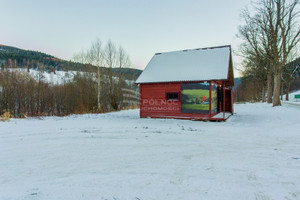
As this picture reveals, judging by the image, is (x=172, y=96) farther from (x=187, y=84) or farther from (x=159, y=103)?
(x=187, y=84)

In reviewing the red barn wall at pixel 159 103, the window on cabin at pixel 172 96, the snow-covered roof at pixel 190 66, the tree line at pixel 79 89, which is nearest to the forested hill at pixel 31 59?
the tree line at pixel 79 89

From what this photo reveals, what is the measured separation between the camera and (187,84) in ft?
38.3

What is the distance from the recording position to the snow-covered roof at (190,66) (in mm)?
11562

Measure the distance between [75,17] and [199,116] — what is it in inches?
571

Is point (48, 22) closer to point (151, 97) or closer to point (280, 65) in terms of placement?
point (151, 97)

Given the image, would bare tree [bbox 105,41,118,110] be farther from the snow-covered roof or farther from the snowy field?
the snowy field

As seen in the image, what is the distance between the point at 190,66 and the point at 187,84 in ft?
6.72

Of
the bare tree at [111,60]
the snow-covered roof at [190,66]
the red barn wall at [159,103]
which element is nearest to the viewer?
the snow-covered roof at [190,66]

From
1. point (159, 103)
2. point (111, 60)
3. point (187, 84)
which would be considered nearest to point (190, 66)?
point (187, 84)

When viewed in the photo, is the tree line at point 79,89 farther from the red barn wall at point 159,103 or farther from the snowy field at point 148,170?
the snowy field at point 148,170

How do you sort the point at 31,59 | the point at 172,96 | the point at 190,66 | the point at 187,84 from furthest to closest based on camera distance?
the point at 31,59
the point at 190,66
the point at 172,96
the point at 187,84

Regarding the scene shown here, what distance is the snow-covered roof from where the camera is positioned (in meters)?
11.6

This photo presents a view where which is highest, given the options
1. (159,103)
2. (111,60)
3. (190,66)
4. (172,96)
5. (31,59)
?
(31,59)

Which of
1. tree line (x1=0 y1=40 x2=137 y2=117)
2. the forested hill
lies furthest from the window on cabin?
the forested hill
